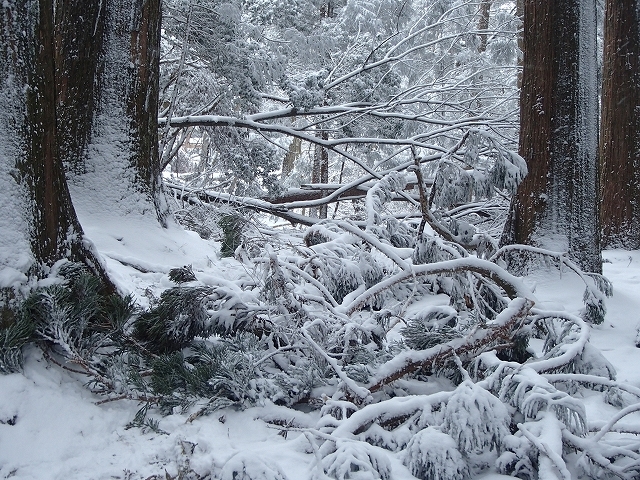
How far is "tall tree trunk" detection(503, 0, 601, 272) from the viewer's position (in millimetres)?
3609

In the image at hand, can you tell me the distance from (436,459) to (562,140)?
2.95 m

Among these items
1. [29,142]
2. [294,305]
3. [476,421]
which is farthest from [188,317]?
[476,421]

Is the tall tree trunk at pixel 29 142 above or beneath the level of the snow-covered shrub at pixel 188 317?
above

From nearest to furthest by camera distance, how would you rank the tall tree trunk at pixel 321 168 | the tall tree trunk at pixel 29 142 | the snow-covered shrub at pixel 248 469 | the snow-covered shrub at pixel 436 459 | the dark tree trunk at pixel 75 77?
the snow-covered shrub at pixel 248 469, the snow-covered shrub at pixel 436 459, the tall tree trunk at pixel 29 142, the dark tree trunk at pixel 75 77, the tall tree trunk at pixel 321 168

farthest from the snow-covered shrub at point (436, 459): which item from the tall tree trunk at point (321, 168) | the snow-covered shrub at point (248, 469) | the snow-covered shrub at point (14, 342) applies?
the tall tree trunk at point (321, 168)

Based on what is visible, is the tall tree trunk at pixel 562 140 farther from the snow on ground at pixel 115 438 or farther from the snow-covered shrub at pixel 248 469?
the snow-covered shrub at pixel 248 469

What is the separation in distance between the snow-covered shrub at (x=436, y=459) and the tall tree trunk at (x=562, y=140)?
249 centimetres

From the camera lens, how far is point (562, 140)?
3.66 metres

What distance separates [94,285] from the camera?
209cm

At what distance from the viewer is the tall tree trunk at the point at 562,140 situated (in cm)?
361

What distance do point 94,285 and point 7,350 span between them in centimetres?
41

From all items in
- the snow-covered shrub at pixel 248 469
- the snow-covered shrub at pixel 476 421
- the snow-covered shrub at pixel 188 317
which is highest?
the snow-covered shrub at pixel 188 317

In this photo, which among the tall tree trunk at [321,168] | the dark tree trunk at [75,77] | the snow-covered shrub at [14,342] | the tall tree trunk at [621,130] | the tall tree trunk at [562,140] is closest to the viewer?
the snow-covered shrub at [14,342]

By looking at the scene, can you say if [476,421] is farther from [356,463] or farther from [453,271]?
[453,271]
